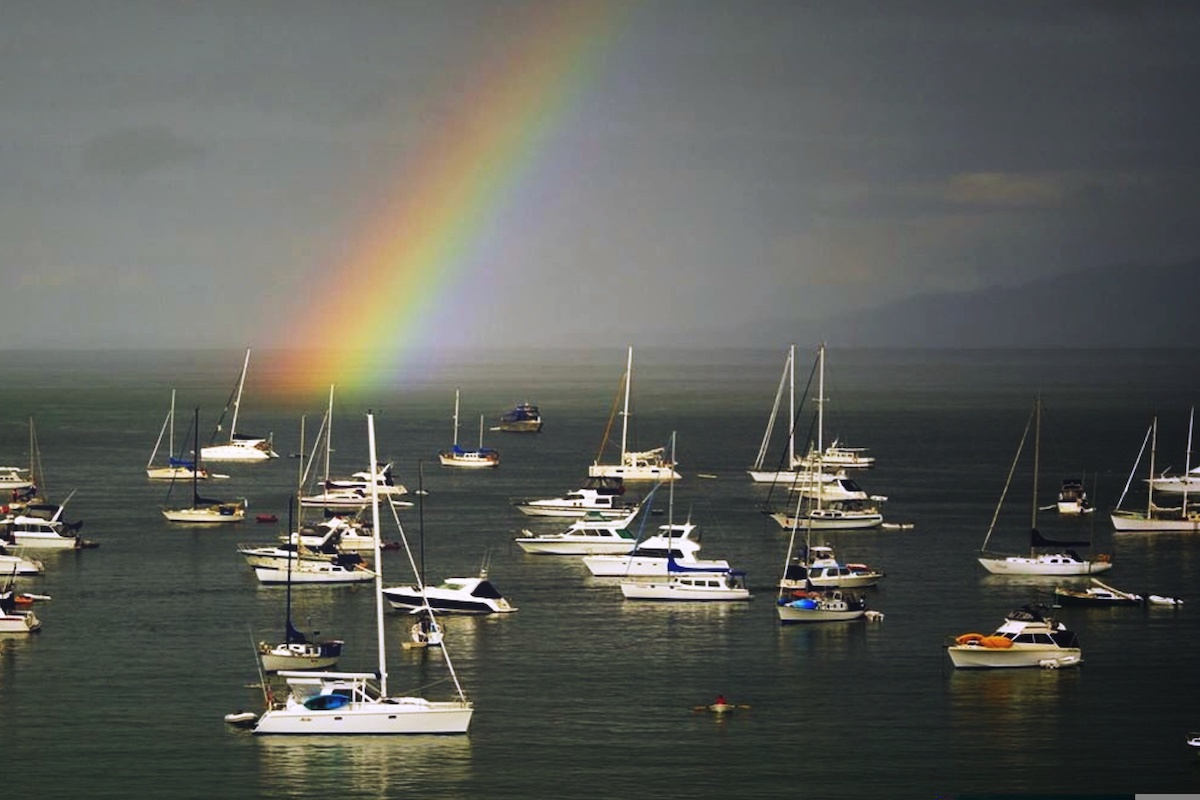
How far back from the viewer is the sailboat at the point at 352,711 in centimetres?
5428

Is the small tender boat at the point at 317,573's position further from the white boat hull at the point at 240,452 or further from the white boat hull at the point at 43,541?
the white boat hull at the point at 240,452

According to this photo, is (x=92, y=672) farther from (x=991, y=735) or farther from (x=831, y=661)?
(x=991, y=735)

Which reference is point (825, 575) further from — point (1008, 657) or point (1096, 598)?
point (1008, 657)

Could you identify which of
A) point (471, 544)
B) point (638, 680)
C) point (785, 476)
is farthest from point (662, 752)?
point (785, 476)

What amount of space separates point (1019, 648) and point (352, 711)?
23772 millimetres

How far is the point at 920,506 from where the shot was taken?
399 ft

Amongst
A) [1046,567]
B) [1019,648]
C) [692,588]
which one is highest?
[1046,567]

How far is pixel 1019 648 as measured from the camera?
6506 centimetres

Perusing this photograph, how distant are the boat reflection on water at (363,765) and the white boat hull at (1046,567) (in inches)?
1571

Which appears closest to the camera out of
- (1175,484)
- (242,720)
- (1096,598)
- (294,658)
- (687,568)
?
(242,720)

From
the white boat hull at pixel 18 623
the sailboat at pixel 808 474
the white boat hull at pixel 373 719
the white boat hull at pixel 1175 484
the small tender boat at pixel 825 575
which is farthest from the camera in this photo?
the white boat hull at pixel 1175 484

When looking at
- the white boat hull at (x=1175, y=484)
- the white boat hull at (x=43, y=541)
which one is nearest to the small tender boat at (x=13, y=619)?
the white boat hull at (x=43, y=541)

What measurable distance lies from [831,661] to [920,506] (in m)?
55.5

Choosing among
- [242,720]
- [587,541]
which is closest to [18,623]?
[242,720]
